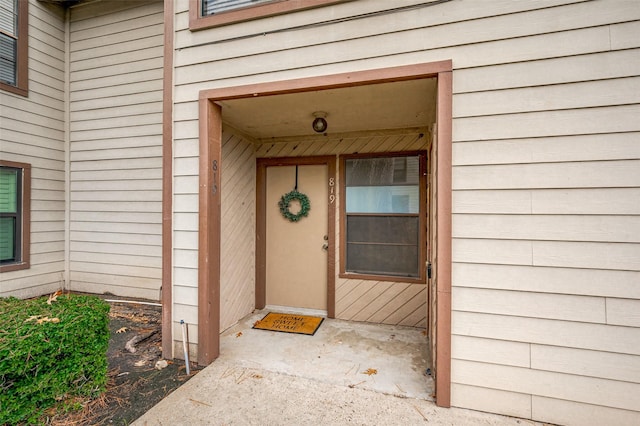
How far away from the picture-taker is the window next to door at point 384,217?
352cm

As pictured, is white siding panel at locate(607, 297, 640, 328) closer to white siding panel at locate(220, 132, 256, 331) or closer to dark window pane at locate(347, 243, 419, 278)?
dark window pane at locate(347, 243, 419, 278)

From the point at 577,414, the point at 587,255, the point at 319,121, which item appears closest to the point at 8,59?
the point at 319,121

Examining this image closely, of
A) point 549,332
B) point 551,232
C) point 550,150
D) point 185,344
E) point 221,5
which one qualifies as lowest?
point 185,344

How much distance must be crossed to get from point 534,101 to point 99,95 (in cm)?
535

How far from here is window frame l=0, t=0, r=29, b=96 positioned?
4.00 metres

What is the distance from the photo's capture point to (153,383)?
7.63 ft

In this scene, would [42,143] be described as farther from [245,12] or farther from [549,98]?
[549,98]

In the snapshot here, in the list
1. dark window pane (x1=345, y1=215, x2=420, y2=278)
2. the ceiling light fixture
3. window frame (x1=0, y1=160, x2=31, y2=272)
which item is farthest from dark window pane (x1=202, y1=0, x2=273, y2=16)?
window frame (x1=0, y1=160, x2=31, y2=272)

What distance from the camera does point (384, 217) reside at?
3650mm

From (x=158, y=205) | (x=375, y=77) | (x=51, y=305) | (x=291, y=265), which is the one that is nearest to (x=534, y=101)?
(x=375, y=77)

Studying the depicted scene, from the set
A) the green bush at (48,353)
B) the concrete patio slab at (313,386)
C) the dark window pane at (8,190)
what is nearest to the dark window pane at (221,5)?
the green bush at (48,353)

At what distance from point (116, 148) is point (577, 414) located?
18.5 feet

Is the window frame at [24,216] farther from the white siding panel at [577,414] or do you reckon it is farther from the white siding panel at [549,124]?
the white siding panel at [577,414]

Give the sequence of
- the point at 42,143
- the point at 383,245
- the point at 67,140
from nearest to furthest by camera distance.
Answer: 1. the point at 383,245
2. the point at 42,143
3. the point at 67,140
